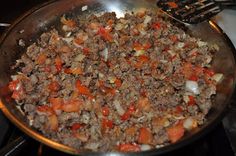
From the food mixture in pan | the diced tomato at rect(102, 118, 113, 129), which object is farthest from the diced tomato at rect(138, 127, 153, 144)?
the diced tomato at rect(102, 118, 113, 129)

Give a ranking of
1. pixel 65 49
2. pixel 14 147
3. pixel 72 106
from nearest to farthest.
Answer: pixel 14 147 → pixel 72 106 → pixel 65 49

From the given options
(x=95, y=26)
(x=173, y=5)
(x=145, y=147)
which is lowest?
(x=145, y=147)

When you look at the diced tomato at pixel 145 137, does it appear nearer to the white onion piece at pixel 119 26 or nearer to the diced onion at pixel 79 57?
the diced onion at pixel 79 57

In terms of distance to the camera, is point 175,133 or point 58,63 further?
point 58,63

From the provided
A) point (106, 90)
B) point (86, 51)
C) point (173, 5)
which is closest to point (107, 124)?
point (106, 90)

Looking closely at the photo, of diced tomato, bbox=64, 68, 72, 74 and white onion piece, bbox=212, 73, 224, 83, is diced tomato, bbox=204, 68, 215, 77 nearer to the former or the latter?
white onion piece, bbox=212, 73, 224, 83

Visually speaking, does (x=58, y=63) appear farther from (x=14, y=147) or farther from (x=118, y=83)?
(x=14, y=147)

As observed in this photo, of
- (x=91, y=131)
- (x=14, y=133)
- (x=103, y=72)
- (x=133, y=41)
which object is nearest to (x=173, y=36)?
(x=133, y=41)

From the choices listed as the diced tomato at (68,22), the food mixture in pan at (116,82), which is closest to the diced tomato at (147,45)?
the food mixture in pan at (116,82)
